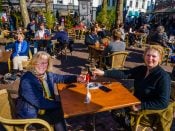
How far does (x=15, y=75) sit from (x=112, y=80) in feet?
13.1

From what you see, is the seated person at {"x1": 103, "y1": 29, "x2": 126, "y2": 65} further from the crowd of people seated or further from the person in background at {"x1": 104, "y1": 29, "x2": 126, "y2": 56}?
the crowd of people seated

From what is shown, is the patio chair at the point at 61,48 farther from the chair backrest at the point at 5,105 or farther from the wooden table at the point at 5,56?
the chair backrest at the point at 5,105

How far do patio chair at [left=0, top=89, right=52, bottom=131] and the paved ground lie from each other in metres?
1.06

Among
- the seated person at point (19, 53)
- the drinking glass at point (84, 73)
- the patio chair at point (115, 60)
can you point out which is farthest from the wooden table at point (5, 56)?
the drinking glass at point (84, 73)

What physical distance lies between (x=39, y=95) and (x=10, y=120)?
524 millimetres

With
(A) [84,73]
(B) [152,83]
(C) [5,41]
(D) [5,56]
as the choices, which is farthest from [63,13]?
(B) [152,83]

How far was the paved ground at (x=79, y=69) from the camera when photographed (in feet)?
14.9

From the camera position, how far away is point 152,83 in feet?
11.2

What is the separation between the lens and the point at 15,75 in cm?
757

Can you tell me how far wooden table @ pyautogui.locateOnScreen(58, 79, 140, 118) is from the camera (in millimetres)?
2943

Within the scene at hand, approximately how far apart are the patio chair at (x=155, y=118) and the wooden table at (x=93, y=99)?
25 cm

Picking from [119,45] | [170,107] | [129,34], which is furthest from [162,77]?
[129,34]

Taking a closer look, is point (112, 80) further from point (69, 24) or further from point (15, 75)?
point (69, 24)

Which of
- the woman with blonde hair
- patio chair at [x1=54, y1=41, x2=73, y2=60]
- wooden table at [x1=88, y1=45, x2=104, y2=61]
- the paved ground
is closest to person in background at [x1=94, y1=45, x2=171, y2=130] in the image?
the woman with blonde hair
